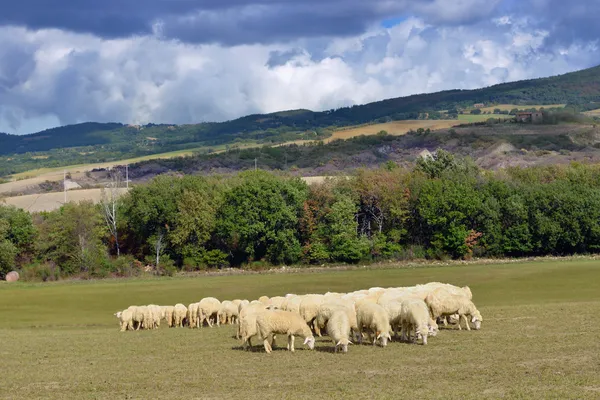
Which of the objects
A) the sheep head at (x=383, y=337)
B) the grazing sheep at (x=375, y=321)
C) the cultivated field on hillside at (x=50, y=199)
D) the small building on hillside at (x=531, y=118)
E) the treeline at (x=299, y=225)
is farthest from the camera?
the small building on hillside at (x=531, y=118)

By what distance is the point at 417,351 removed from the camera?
27.7 metres

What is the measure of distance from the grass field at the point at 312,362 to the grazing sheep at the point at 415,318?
816 mm

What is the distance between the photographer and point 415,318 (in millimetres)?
29859

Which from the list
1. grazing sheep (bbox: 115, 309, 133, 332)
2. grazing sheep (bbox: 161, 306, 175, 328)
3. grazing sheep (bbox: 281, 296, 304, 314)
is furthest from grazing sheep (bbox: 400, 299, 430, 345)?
grazing sheep (bbox: 115, 309, 133, 332)

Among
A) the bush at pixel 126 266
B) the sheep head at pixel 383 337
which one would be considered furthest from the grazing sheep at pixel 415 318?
the bush at pixel 126 266

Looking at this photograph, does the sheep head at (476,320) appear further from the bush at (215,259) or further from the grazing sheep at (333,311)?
the bush at (215,259)

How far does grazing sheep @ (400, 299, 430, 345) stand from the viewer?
2952 centimetres

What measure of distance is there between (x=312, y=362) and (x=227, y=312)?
14799 mm

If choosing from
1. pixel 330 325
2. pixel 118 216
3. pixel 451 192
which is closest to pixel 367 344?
pixel 330 325

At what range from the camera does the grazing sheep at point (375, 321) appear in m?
29.5

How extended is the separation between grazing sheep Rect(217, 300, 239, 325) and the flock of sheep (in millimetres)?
2889

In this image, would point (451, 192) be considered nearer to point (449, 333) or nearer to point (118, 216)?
point (118, 216)

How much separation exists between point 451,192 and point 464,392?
66.3 m

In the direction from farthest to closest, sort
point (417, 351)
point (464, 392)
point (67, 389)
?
point (417, 351) → point (67, 389) → point (464, 392)
